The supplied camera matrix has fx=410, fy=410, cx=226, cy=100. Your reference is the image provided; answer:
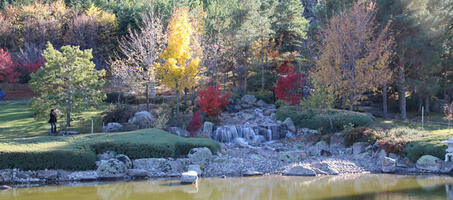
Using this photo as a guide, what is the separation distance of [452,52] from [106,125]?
23311 millimetres

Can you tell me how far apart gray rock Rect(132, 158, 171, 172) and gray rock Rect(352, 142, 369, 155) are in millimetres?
8744

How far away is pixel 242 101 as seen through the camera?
32.0 meters

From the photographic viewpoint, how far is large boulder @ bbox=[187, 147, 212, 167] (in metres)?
17.2

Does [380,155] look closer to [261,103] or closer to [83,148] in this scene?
[83,148]

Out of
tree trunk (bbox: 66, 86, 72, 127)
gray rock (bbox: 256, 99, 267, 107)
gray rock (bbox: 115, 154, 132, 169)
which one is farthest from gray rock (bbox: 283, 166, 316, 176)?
gray rock (bbox: 256, 99, 267, 107)

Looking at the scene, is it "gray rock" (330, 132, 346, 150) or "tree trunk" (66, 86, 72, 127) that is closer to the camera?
"gray rock" (330, 132, 346, 150)

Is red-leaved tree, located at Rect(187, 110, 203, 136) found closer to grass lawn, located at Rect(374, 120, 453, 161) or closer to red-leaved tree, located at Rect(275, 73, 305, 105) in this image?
red-leaved tree, located at Rect(275, 73, 305, 105)

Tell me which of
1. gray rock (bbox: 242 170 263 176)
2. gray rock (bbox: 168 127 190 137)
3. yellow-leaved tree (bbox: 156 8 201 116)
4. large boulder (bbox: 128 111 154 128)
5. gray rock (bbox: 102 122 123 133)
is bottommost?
gray rock (bbox: 242 170 263 176)

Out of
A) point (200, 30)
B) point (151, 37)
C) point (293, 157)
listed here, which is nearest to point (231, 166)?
point (293, 157)

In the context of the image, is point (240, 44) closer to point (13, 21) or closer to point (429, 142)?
point (429, 142)

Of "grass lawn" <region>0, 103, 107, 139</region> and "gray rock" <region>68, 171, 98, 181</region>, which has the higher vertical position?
"grass lawn" <region>0, 103, 107, 139</region>

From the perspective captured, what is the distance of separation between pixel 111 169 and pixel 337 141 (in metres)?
11.2

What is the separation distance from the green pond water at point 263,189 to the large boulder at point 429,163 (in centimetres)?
86

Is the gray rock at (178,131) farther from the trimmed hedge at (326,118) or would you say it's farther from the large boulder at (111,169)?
the trimmed hedge at (326,118)
